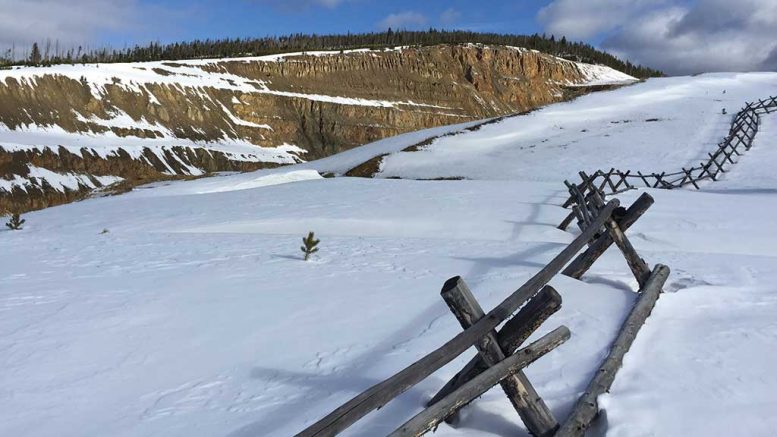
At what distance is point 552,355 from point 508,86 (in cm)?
11813

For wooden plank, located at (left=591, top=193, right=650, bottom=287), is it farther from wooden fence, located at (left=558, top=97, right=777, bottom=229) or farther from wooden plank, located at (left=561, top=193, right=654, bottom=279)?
wooden fence, located at (left=558, top=97, right=777, bottom=229)

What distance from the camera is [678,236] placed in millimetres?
11398

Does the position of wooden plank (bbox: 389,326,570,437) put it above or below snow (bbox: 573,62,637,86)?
below

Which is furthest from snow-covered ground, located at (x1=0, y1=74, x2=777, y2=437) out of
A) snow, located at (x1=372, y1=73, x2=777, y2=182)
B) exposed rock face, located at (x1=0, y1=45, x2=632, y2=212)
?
exposed rock face, located at (x1=0, y1=45, x2=632, y2=212)

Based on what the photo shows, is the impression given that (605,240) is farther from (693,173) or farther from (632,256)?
(693,173)

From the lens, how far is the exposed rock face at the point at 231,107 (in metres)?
63.2

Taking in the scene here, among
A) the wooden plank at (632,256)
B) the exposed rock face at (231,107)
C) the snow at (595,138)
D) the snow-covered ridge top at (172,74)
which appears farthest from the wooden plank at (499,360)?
the snow-covered ridge top at (172,74)

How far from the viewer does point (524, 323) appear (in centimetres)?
361

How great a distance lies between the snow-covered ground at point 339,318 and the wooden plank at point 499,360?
31cm

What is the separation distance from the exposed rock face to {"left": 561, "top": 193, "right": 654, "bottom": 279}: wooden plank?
44155mm

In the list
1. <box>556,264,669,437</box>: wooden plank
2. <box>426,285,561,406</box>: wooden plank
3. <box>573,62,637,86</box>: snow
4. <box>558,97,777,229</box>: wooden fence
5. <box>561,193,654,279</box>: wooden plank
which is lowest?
<box>558,97,777,229</box>: wooden fence

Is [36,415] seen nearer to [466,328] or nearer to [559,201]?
[466,328]

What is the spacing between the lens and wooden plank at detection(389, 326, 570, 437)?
10.6 ft

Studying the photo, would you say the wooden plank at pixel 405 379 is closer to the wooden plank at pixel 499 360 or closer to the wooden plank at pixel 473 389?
the wooden plank at pixel 499 360
